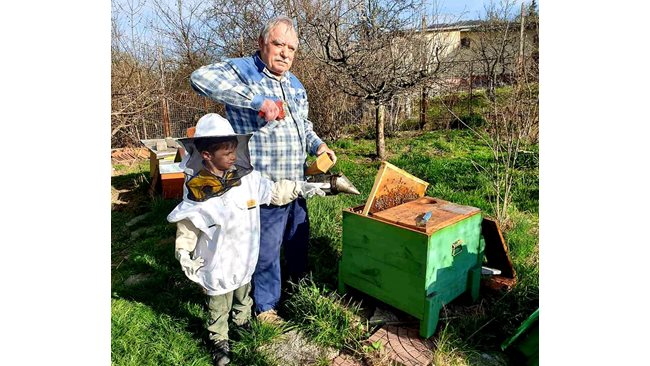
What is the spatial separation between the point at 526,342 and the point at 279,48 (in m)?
2.09

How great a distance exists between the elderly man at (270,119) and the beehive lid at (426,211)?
52 centimetres

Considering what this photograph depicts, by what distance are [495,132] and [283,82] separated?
2718 millimetres

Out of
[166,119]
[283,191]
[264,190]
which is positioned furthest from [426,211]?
[166,119]

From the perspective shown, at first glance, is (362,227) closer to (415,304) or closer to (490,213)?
(415,304)

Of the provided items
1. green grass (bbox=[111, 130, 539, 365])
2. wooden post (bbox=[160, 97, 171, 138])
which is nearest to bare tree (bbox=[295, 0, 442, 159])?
green grass (bbox=[111, 130, 539, 365])

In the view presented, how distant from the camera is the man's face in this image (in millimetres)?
2322

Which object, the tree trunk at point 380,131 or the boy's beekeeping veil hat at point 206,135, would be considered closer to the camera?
the boy's beekeeping veil hat at point 206,135

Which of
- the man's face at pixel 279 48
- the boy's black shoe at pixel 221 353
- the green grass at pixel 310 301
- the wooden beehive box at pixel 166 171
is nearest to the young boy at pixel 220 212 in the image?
the boy's black shoe at pixel 221 353

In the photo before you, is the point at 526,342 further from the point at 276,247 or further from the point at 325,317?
the point at 276,247

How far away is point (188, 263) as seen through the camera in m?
2.12

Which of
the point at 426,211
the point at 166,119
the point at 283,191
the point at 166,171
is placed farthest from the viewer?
the point at 166,119

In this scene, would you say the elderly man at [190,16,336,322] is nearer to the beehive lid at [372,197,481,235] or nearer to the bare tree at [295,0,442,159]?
the beehive lid at [372,197,481,235]

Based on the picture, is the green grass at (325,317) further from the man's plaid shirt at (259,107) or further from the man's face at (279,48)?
the man's face at (279,48)

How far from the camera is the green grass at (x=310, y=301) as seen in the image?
242 centimetres
